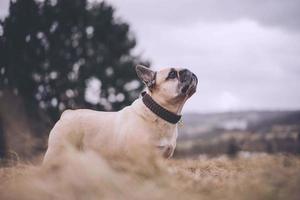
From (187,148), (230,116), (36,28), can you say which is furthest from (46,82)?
(230,116)

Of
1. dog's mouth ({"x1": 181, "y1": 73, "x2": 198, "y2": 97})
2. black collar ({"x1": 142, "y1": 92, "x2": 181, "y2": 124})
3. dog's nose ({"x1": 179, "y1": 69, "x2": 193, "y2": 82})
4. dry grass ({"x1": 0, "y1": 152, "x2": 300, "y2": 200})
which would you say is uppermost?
dog's nose ({"x1": 179, "y1": 69, "x2": 193, "y2": 82})

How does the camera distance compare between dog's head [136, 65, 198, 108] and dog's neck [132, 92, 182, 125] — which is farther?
dog's head [136, 65, 198, 108]

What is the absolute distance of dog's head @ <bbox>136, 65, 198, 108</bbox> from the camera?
538 centimetres

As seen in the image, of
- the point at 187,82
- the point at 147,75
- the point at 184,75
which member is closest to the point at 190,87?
the point at 187,82

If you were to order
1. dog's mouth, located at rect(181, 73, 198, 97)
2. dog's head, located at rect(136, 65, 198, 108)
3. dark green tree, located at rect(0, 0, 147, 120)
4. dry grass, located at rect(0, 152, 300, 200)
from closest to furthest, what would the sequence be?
dry grass, located at rect(0, 152, 300, 200) < dog's head, located at rect(136, 65, 198, 108) < dog's mouth, located at rect(181, 73, 198, 97) < dark green tree, located at rect(0, 0, 147, 120)

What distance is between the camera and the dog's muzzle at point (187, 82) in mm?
5539

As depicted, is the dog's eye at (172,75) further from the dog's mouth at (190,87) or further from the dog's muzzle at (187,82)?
the dog's mouth at (190,87)

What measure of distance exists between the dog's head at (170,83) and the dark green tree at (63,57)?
1469cm

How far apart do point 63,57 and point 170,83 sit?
54.3ft

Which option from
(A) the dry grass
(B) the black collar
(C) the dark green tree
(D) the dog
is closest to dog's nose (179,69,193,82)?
(D) the dog

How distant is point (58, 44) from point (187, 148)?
9.24 m

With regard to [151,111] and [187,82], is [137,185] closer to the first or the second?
[151,111]

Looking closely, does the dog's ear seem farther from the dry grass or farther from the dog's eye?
the dry grass

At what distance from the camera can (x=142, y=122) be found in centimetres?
495
